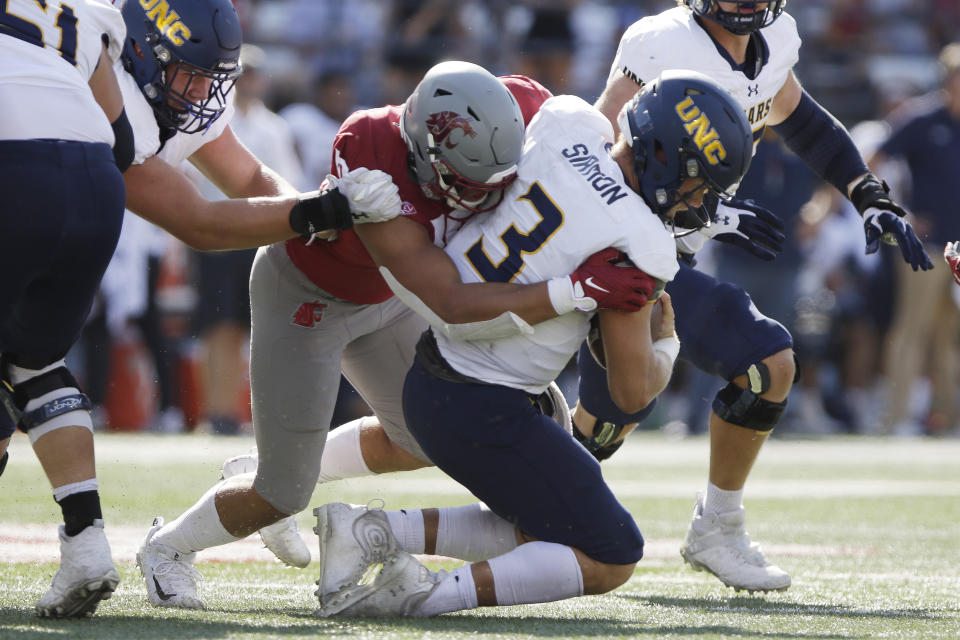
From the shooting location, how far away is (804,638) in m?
3.38

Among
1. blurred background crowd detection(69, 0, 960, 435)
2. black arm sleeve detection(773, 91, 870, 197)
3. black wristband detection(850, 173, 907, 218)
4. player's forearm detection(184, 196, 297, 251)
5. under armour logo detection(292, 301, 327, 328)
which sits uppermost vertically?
black arm sleeve detection(773, 91, 870, 197)

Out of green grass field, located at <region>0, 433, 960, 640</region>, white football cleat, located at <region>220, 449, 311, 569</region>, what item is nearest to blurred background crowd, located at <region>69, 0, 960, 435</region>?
green grass field, located at <region>0, 433, 960, 640</region>

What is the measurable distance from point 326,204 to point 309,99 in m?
7.99

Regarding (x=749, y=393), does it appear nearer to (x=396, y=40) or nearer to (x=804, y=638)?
(x=804, y=638)

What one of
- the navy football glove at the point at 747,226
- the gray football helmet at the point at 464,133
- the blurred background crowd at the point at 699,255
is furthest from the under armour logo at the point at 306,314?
the blurred background crowd at the point at 699,255

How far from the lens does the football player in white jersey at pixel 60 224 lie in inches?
132

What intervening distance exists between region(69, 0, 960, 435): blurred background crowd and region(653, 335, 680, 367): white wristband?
5526 millimetres

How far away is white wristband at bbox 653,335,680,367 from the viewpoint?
3672mm

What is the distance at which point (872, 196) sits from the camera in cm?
475

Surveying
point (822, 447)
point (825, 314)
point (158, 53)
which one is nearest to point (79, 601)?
point (158, 53)

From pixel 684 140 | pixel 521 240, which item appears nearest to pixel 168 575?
pixel 521 240

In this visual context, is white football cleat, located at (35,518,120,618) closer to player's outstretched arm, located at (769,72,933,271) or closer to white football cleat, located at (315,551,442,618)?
white football cleat, located at (315,551,442,618)

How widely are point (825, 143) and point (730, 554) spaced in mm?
1497

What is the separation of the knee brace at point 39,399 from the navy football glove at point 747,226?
1.92m
